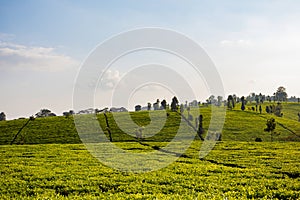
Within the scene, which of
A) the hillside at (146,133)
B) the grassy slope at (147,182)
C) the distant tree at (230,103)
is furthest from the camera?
the distant tree at (230,103)

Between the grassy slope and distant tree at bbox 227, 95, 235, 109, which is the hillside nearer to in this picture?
distant tree at bbox 227, 95, 235, 109

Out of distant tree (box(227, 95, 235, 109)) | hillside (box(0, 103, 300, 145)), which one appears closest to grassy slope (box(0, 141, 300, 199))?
hillside (box(0, 103, 300, 145))

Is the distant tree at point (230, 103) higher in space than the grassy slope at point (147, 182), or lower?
higher

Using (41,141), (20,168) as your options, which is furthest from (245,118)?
(20,168)

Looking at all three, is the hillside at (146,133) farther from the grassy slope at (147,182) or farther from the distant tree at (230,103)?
the grassy slope at (147,182)

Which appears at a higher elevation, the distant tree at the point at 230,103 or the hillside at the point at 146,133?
the distant tree at the point at 230,103

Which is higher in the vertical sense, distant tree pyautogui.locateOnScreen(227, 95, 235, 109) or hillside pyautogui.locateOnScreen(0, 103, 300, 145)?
distant tree pyautogui.locateOnScreen(227, 95, 235, 109)

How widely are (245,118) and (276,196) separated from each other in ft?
344

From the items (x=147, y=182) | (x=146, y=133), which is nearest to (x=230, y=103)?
(x=146, y=133)

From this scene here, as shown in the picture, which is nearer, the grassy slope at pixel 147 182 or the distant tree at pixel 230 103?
the grassy slope at pixel 147 182

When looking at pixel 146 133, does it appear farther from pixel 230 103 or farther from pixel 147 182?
pixel 230 103

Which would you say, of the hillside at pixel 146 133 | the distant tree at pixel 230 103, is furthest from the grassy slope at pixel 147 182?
the distant tree at pixel 230 103

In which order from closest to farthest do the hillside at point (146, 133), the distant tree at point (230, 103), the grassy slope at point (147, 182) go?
the grassy slope at point (147, 182) < the hillside at point (146, 133) < the distant tree at point (230, 103)

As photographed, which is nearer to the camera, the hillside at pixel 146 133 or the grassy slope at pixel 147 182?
the grassy slope at pixel 147 182
